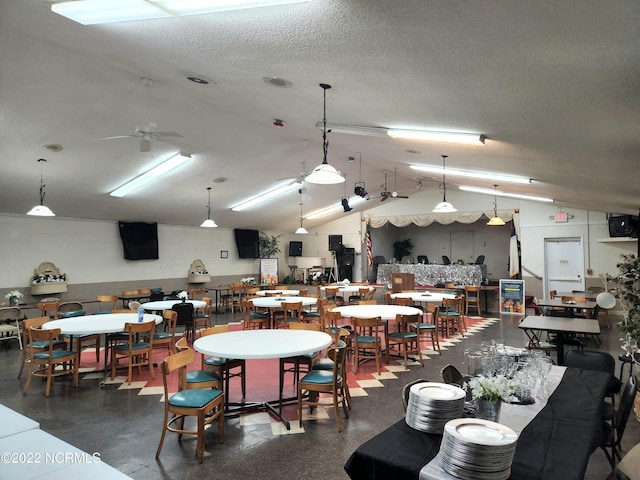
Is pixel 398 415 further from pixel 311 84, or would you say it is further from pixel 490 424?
pixel 311 84

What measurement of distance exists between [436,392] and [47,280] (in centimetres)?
904

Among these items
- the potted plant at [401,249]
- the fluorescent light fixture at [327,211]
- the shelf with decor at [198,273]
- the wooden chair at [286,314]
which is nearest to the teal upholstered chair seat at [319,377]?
the wooden chair at [286,314]

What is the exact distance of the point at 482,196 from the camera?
1236cm

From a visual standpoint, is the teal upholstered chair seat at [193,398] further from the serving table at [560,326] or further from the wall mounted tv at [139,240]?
the wall mounted tv at [139,240]

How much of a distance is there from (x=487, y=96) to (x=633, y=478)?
98.3 inches

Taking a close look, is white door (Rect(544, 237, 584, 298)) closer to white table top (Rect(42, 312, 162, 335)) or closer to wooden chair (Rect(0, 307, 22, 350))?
white table top (Rect(42, 312, 162, 335))

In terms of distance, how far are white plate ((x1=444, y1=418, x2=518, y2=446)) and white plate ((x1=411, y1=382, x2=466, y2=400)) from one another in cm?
24

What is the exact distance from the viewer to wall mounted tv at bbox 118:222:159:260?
999cm

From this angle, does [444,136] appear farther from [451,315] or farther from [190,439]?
[451,315]

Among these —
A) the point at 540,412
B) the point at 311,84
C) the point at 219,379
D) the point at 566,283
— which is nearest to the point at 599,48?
the point at 540,412

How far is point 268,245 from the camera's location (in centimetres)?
1411

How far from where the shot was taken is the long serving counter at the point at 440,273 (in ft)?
38.3

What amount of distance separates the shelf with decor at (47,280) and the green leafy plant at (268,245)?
6.38 meters

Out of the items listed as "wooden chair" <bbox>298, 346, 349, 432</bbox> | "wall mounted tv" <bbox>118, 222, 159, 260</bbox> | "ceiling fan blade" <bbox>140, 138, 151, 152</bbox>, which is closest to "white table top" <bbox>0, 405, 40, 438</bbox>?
"wooden chair" <bbox>298, 346, 349, 432</bbox>
